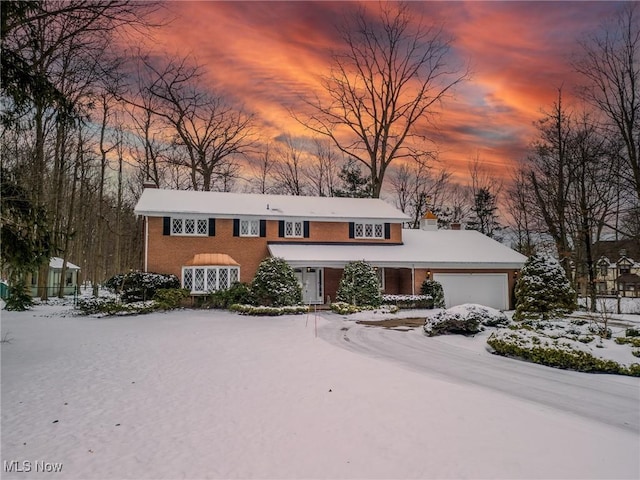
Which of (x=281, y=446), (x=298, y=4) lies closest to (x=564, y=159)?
(x=298, y=4)

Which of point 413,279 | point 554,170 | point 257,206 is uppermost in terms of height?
point 554,170

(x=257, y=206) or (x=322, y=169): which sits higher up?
(x=322, y=169)

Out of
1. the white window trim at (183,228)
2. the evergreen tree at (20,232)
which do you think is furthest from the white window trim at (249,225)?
the evergreen tree at (20,232)

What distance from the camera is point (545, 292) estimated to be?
1577 cm

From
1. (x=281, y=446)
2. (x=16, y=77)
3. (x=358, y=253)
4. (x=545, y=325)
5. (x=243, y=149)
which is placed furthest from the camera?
(x=243, y=149)

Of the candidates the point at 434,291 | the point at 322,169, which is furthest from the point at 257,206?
the point at 322,169

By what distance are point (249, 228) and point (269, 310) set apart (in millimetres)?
7405

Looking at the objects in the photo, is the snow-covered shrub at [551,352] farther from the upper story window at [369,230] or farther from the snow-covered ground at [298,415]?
the upper story window at [369,230]

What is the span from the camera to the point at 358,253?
2548 centimetres

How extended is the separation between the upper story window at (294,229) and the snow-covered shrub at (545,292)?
13.8 metres

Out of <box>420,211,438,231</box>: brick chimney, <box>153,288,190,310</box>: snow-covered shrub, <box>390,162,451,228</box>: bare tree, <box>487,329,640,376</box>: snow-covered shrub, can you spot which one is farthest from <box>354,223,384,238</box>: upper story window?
<box>390,162,451,228</box>: bare tree

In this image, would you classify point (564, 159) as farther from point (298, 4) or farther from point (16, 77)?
point (16, 77)

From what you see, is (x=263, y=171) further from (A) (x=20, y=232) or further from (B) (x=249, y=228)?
(A) (x=20, y=232)

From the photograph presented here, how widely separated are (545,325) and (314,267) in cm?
1400
